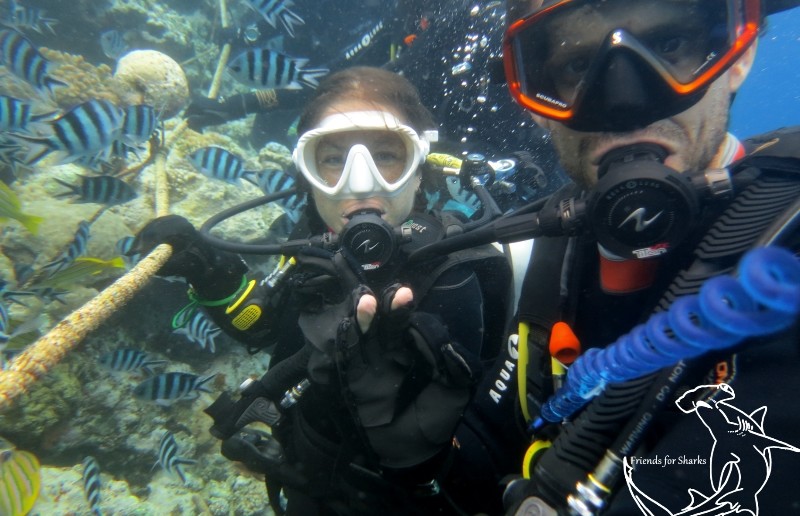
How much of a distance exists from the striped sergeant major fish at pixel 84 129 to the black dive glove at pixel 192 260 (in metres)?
1.87

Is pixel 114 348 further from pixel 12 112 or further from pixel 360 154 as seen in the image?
pixel 360 154

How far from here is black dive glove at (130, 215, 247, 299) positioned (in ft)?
9.45

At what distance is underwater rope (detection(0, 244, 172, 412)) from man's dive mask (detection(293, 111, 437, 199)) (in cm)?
122

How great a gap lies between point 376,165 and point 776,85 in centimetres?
8444

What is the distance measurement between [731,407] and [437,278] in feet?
4.41

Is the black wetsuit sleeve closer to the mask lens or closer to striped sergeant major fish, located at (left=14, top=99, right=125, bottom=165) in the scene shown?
the mask lens

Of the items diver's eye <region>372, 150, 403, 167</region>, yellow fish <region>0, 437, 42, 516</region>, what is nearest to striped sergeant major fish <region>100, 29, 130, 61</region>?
yellow fish <region>0, 437, 42, 516</region>

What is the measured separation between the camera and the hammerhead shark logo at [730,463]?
850mm

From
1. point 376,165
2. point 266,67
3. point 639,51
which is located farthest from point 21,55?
point 639,51

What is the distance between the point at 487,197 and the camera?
2773 mm

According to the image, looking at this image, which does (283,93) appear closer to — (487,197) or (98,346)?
(98,346)

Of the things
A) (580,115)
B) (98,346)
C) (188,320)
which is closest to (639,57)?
(580,115)

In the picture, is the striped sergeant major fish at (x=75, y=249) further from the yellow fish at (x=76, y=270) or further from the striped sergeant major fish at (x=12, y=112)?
the striped sergeant major fish at (x=12, y=112)

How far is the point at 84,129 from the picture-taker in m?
4.05
